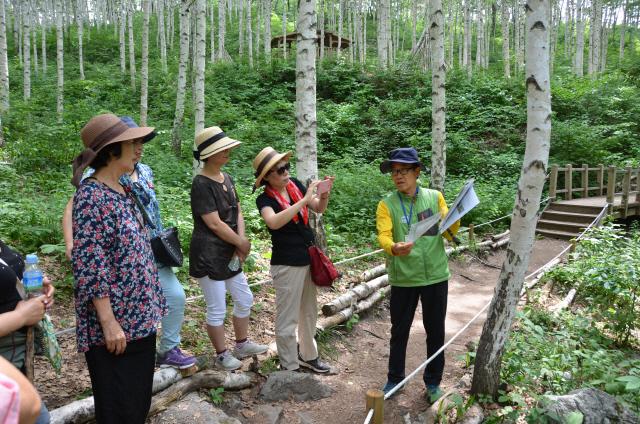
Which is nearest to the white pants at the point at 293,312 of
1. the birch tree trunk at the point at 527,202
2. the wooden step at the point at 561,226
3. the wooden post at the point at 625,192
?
the birch tree trunk at the point at 527,202

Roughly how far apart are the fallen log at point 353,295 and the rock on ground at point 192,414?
2121 mm

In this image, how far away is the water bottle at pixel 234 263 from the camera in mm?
3686

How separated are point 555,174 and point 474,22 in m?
42.0

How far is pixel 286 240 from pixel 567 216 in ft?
34.9

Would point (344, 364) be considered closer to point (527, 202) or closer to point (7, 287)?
point (527, 202)

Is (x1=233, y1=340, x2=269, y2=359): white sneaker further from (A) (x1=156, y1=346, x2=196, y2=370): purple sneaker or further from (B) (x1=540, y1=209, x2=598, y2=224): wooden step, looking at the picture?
A: (B) (x1=540, y1=209, x2=598, y2=224): wooden step

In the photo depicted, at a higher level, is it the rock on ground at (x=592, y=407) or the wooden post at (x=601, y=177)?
the wooden post at (x=601, y=177)

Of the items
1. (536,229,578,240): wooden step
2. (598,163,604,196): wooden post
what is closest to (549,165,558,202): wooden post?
(536,229,578,240): wooden step

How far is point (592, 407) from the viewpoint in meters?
3.52

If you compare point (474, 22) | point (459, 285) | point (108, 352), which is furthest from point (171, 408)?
point (474, 22)

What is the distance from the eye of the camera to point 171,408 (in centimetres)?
322

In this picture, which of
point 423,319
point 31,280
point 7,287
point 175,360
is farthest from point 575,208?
point 7,287

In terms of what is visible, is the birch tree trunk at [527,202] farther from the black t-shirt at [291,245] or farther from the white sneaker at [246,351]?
the white sneaker at [246,351]

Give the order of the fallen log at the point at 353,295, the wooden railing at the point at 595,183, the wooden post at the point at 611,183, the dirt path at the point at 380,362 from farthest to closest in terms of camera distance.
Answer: the wooden railing at the point at 595,183, the wooden post at the point at 611,183, the fallen log at the point at 353,295, the dirt path at the point at 380,362
